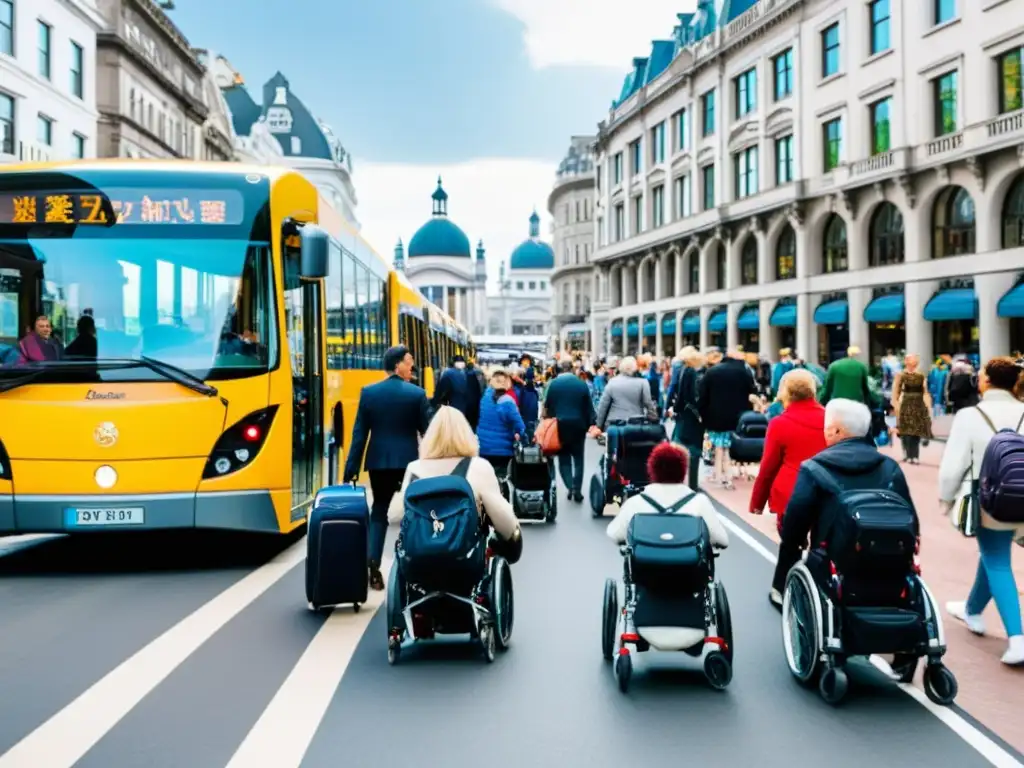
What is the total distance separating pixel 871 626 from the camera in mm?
5922

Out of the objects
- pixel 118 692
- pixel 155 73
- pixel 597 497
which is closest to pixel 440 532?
pixel 118 692

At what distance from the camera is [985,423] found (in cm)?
714

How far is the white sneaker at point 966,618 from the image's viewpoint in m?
7.73


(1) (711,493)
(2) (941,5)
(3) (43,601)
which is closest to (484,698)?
(3) (43,601)

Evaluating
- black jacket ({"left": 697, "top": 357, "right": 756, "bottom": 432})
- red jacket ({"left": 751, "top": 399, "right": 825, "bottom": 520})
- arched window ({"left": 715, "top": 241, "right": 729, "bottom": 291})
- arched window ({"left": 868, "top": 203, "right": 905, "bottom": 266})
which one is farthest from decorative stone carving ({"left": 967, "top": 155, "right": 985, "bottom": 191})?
red jacket ({"left": 751, "top": 399, "right": 825, "bottom": 520})

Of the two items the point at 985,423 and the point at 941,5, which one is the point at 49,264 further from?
the point at 941,5

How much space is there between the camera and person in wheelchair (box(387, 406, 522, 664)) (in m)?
6.64

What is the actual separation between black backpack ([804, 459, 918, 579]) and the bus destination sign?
230 inches

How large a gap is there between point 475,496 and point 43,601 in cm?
359

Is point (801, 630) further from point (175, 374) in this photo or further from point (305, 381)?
point (305, 381)

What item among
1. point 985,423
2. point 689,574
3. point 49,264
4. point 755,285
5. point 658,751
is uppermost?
point 755,285

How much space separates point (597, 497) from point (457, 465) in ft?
22.8

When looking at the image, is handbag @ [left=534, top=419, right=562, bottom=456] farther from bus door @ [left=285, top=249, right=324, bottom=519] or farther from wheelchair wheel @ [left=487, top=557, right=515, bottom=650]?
wheelchair wheel @ [left=487, top=557, right=515, bottom=650]

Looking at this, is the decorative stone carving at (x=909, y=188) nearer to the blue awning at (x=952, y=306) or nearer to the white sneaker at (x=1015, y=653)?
the blue awning at (x=952, y=306)
